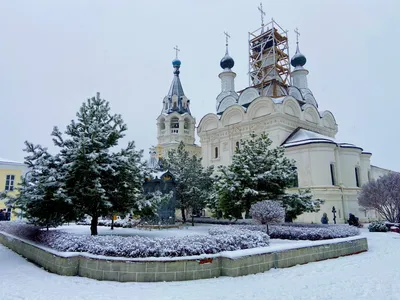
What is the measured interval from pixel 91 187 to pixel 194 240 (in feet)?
13.3

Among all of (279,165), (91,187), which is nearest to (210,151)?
(279,165)

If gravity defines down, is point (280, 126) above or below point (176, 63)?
below

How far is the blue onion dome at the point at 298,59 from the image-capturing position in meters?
35.2

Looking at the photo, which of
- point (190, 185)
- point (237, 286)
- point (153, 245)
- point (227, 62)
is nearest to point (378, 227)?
point (190, 185)

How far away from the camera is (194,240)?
686cm

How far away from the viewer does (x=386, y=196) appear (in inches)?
640

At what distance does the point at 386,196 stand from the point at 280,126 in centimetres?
1083

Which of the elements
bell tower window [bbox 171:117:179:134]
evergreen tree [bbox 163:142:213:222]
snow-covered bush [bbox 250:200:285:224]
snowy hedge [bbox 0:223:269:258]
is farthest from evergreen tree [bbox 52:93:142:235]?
bell tower window [bbox 171:117:179:134]

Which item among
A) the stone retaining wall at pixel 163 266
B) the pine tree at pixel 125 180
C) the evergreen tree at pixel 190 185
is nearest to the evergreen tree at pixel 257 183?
the evergreen tree at pixel 190 185

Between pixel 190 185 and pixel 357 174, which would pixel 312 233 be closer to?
pixel 190 185

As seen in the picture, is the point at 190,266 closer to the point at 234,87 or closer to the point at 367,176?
the point at 367,176

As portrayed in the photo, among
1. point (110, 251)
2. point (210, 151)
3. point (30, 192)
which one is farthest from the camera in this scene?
point (210, 151)

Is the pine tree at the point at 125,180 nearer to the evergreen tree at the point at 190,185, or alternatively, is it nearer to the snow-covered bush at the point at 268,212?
the snow-covered bush at the point at 268,212

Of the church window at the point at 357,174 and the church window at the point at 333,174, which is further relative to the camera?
the church window at the point at 357,174
